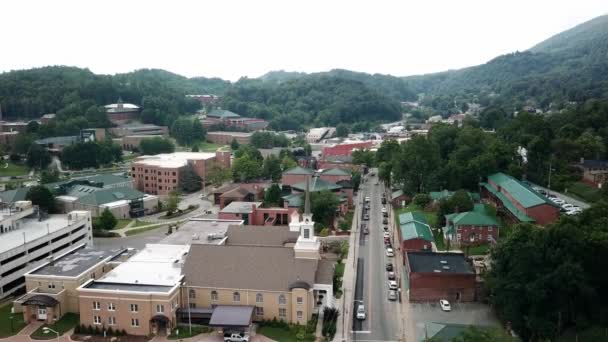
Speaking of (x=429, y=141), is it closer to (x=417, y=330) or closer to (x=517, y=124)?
(x=517, y=124)

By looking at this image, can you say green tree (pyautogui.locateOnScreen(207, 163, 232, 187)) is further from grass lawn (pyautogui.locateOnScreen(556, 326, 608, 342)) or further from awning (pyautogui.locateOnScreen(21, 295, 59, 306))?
grass lawn (pyautogui.locateOnScreen(556, 326, 608, 342))

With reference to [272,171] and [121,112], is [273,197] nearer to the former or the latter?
[272,171]

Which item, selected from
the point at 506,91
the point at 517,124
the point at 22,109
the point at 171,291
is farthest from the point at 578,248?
the point at 506,91

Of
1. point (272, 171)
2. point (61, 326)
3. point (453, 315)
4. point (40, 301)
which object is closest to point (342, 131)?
Answer: point (272, 171)

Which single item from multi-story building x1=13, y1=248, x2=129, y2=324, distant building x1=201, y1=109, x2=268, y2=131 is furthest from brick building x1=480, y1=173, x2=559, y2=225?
distant building x1=201, y1=109, x2=268, y2=131

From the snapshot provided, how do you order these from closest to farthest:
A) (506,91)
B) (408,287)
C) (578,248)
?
1. (578,248)
2. (408,287)
3. (506,91)

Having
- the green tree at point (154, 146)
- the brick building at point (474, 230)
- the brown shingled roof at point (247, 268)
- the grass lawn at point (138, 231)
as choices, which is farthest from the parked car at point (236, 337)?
the green tree at point (154, 146)

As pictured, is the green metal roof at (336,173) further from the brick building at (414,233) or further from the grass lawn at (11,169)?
the grass lawn at (11,169)
